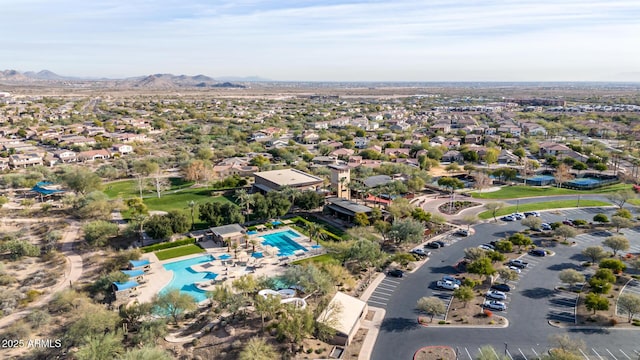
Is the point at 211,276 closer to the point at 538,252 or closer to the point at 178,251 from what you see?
the point at 178,251

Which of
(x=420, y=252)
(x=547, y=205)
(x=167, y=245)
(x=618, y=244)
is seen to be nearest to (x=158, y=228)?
(x=167, y=245)

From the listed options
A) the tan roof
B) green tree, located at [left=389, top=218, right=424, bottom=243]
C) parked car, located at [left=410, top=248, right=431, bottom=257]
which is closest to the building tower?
the tan roof

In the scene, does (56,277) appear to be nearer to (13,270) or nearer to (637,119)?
(13,270)

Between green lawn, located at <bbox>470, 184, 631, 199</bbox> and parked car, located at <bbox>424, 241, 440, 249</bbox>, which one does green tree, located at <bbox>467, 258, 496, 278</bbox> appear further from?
green lawn, located at <bbox>470, 184, 631, 199</bbox>

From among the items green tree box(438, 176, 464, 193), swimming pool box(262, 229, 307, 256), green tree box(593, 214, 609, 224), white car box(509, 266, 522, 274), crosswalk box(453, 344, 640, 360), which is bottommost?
crosswalk box(453, 344, 640, 360)

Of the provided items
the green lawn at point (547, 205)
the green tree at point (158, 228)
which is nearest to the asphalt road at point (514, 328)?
the green lawn at point (547, 205)
